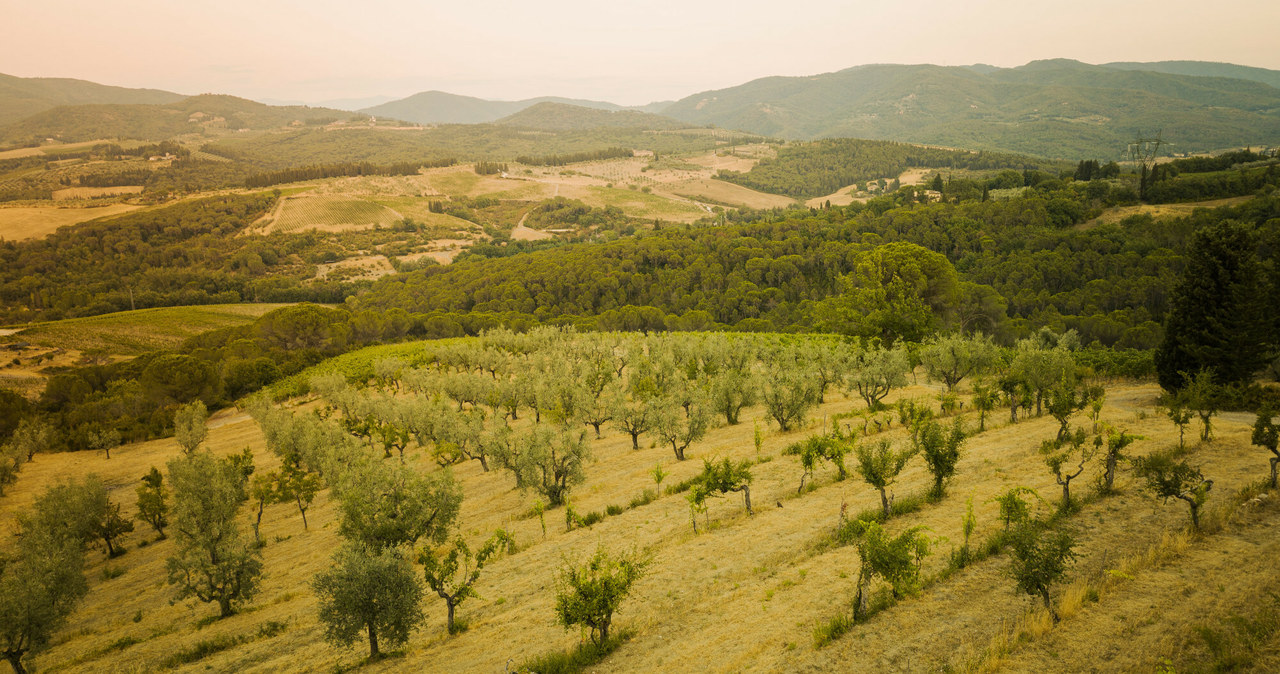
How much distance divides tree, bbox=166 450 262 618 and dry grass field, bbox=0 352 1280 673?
1.62 metres

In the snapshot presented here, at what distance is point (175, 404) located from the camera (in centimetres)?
8306

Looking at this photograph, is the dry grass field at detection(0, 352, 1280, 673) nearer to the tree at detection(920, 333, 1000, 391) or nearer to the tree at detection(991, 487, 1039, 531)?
the tree at detection(991, 487, 1039, 531)

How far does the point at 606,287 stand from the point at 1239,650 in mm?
133057

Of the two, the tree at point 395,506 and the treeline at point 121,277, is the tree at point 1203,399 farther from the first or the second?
the treeline at point 121,277

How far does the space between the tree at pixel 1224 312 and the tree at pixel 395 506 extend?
4773 centimetres

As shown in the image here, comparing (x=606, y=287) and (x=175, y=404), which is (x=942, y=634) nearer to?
(x=175, y=404)

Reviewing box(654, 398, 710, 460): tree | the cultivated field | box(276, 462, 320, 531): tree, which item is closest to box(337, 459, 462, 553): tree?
box(276, 462, 320, 531): tree

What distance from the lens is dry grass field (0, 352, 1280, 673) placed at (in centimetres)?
1655

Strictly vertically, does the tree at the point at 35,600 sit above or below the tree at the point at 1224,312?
below

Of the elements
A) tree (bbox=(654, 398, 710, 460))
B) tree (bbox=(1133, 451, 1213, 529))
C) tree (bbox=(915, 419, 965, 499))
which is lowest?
tree (bbox=(654, 398, 710, 460))

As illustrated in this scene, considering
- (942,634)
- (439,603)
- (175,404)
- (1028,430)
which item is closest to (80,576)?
(439,603)

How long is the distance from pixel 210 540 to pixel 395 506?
517 inches

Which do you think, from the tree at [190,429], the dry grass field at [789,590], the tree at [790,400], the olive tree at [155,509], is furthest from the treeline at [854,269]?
the tree at [190,429]

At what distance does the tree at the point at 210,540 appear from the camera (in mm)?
28594
